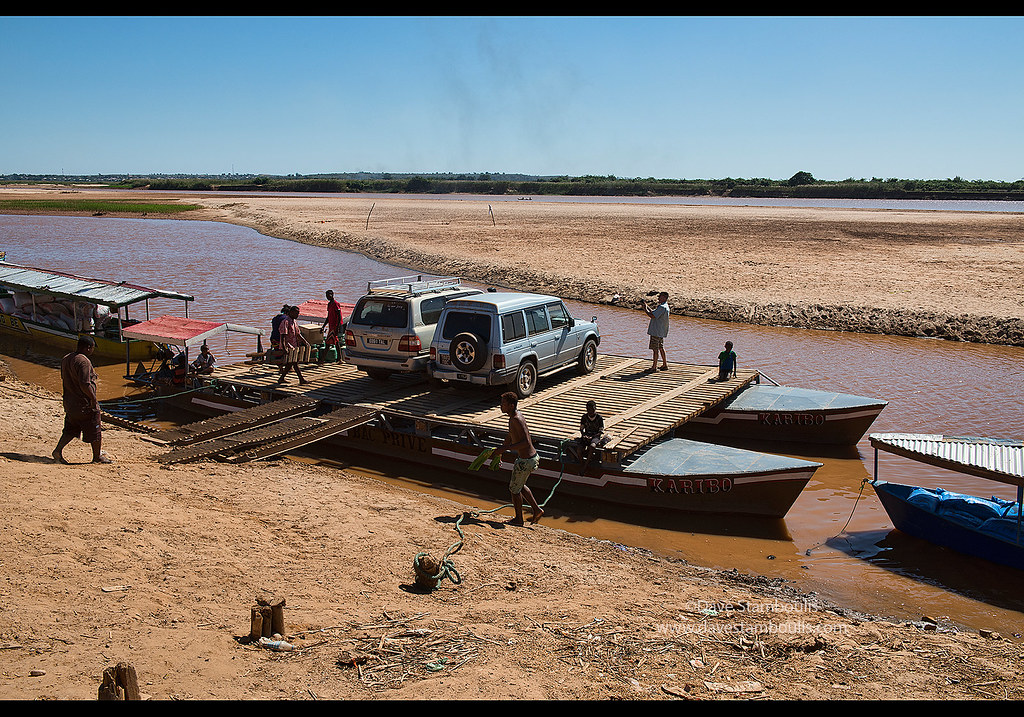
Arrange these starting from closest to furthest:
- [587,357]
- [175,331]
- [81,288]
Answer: [587,357] → [175,331] → [81,288]

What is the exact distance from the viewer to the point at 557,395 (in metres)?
14.3

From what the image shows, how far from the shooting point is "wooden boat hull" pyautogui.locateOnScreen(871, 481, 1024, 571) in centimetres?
997

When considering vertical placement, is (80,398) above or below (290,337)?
below

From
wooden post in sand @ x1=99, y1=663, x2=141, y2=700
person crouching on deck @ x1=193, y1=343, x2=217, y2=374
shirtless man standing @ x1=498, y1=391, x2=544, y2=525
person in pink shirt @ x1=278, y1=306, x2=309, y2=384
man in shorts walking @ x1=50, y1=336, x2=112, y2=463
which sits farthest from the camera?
person crouching on deck @ x1=193, y1=343, x2=217, y2=374

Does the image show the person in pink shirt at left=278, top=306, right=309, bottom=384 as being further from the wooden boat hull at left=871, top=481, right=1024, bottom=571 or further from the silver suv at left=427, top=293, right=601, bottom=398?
the wooden boat hull at left=871, top=481, right=1024, bottom=571

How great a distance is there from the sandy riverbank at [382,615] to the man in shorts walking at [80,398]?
38 cm

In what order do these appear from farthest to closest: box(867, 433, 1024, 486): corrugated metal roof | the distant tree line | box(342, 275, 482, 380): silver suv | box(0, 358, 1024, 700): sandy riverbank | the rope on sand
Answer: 1. the distant tree line
2. box(342, 275, 482, 380): silver suv
3. box(867, 433, 1024, 486): corrugated metal roof
4. the rope on sand
5. box(0, 358, 1024, 700): sandy riverbank

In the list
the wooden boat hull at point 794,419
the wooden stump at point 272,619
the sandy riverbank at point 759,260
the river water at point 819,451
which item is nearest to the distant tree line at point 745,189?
the sandy riverbank at point 759,260

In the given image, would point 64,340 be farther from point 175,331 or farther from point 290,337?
point 290,337

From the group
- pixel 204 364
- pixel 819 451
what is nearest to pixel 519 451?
pixel 819 451

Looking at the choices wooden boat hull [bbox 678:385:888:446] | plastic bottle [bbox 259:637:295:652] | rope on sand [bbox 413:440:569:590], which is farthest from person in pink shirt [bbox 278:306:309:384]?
plastic bottle [bbox 259:637:295:652]

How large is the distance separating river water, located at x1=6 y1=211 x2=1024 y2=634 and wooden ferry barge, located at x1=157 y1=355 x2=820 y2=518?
0.40 m

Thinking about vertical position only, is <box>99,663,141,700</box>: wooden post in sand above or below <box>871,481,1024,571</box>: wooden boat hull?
above

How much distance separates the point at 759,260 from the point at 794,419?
2333 centimetres
